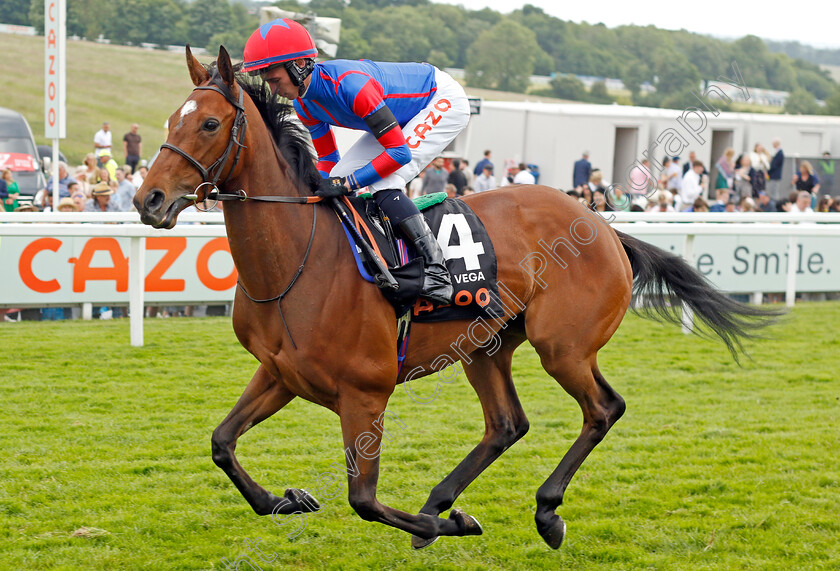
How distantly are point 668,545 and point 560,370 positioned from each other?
88cm

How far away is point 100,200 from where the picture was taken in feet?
29.6

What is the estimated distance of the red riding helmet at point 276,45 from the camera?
3.32 metres

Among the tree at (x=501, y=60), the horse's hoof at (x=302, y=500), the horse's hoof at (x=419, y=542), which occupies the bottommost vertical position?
the horse's hoof at (x=419, y=542)

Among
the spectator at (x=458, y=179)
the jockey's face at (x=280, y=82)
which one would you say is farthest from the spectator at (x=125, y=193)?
the jockey's face at (x=280, y=82)

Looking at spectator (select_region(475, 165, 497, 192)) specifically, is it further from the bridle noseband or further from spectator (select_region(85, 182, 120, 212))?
the bridle noseband

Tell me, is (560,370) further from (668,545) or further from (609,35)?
(609,35)

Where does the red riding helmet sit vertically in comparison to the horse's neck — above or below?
above

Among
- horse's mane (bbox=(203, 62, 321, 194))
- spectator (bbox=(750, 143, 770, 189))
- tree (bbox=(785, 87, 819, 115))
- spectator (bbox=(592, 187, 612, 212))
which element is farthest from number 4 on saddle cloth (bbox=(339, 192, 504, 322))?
tree (bbox=(785, 87, 819, 115))

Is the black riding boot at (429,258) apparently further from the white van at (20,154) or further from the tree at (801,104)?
the tree at (801,104)

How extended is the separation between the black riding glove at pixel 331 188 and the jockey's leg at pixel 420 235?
0.15 metres

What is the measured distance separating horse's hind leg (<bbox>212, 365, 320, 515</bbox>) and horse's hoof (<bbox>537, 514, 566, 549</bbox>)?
1110 mm

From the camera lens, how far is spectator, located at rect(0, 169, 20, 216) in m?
10.3

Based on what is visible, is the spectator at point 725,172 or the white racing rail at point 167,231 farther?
the spectator at point 725,172

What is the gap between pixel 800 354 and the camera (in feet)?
25.8
